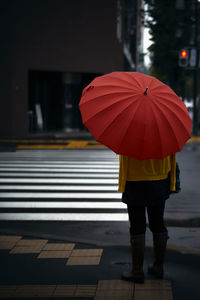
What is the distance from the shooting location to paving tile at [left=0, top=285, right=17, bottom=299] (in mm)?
4102

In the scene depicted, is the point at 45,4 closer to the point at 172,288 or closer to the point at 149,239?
the point at 149,239

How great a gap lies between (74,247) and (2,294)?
59.1 inches

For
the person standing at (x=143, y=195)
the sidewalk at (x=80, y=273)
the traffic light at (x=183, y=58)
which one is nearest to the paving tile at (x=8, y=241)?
the sidewalk at (x=80, y=273)

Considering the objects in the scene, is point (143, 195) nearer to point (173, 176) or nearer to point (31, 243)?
point (173, 176)

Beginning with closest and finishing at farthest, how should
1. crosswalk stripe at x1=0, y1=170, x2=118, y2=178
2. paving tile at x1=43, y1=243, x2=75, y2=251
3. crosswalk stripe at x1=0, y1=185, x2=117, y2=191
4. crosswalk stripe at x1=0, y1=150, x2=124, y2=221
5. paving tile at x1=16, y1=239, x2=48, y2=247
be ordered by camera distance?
paving tile at x1=43, y1=243, x2=75, y2=251, paving tile at x1=16, y1=239, x2=48, y2=247, crosswalk stripe at x1=0, y1=150, x2=124, y2=221, crosswalk stripe at x1=0, y1=185, x2=117, y2=191, crosswalk stripe at x1=0, y1=170, x2=118, y2=178

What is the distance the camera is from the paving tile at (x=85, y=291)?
412 cm

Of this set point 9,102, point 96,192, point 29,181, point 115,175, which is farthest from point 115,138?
point 9,102

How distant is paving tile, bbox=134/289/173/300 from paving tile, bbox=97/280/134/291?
128 mm

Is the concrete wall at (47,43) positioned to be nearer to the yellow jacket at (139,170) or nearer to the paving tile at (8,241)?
the paving tile at (8,241)

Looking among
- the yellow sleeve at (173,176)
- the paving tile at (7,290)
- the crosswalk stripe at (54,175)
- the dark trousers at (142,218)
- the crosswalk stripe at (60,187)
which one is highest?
the yellow sleeve at (173,176)

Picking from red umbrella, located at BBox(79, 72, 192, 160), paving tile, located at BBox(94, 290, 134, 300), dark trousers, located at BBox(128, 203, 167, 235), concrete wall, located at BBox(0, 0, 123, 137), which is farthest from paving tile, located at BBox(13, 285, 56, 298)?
concrete wall, located at BBox(0, 0, 123, 137)

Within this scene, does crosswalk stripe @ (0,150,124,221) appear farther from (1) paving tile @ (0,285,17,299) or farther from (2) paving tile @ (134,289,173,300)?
(2) paving tile @ (134,289,173,300)

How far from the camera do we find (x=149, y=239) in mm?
6035

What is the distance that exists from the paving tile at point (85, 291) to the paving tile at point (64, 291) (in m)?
0.04
